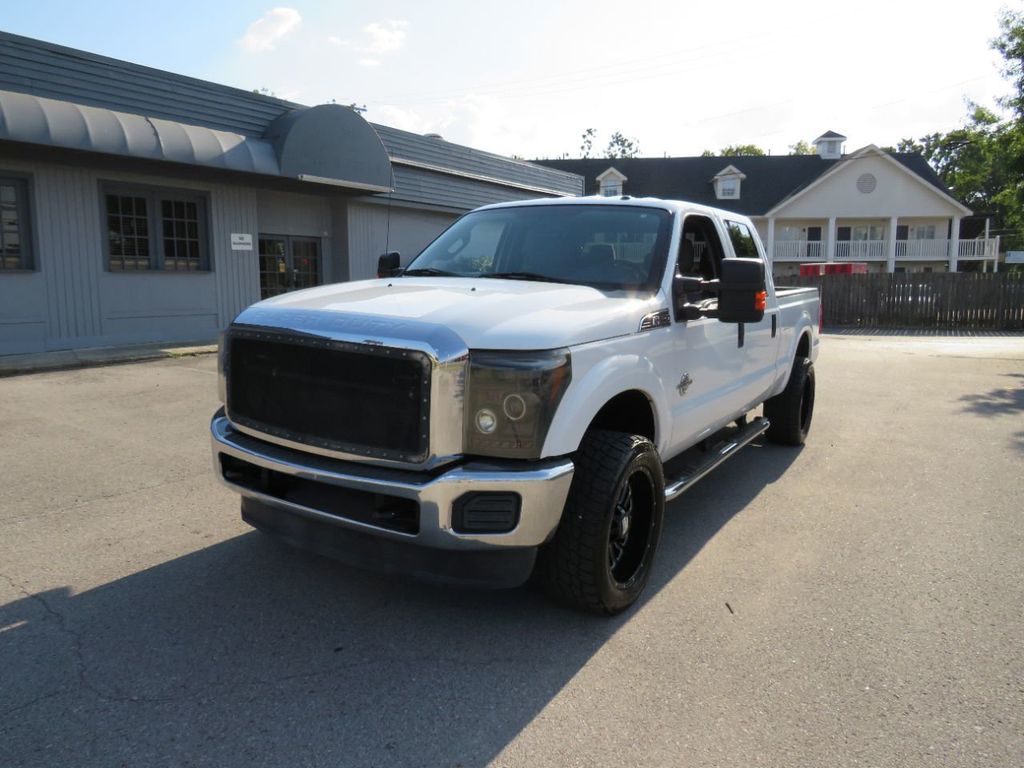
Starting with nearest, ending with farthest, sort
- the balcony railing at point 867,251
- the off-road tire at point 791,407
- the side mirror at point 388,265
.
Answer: the side mirror at point 388,265 → the off-road tire at point 791,407 → the balcony railing at point 867,251

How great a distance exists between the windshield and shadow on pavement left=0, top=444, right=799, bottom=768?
1.72m

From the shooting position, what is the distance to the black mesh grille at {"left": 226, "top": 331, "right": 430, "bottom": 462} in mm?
3037

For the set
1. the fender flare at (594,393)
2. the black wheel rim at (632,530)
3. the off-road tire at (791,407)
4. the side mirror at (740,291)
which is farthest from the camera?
the off-road tire at (791,407)

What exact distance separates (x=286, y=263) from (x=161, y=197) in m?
3.40

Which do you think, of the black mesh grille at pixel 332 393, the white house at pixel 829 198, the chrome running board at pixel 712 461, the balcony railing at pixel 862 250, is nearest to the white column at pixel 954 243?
the white house at pixel 829 198

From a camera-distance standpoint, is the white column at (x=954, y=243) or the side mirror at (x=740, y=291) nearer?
the side mirror at (x=740, y=291)

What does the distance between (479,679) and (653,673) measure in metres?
0.71

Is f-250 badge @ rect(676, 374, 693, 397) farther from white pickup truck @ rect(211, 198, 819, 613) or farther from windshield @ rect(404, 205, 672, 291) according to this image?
windshield @ rect(404, 205, 672, 291)

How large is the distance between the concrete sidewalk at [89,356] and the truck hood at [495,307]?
860 centimetres

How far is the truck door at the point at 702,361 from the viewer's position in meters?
4.26

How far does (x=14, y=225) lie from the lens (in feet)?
38.4

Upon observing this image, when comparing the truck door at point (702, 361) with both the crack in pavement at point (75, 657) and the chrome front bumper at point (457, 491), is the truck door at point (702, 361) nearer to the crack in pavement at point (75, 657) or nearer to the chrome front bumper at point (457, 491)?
the chrome front bumper at point (457, 491)

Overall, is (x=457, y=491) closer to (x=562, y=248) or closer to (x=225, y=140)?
(x=562, y=248)

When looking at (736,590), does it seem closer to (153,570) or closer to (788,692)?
(788,692)
